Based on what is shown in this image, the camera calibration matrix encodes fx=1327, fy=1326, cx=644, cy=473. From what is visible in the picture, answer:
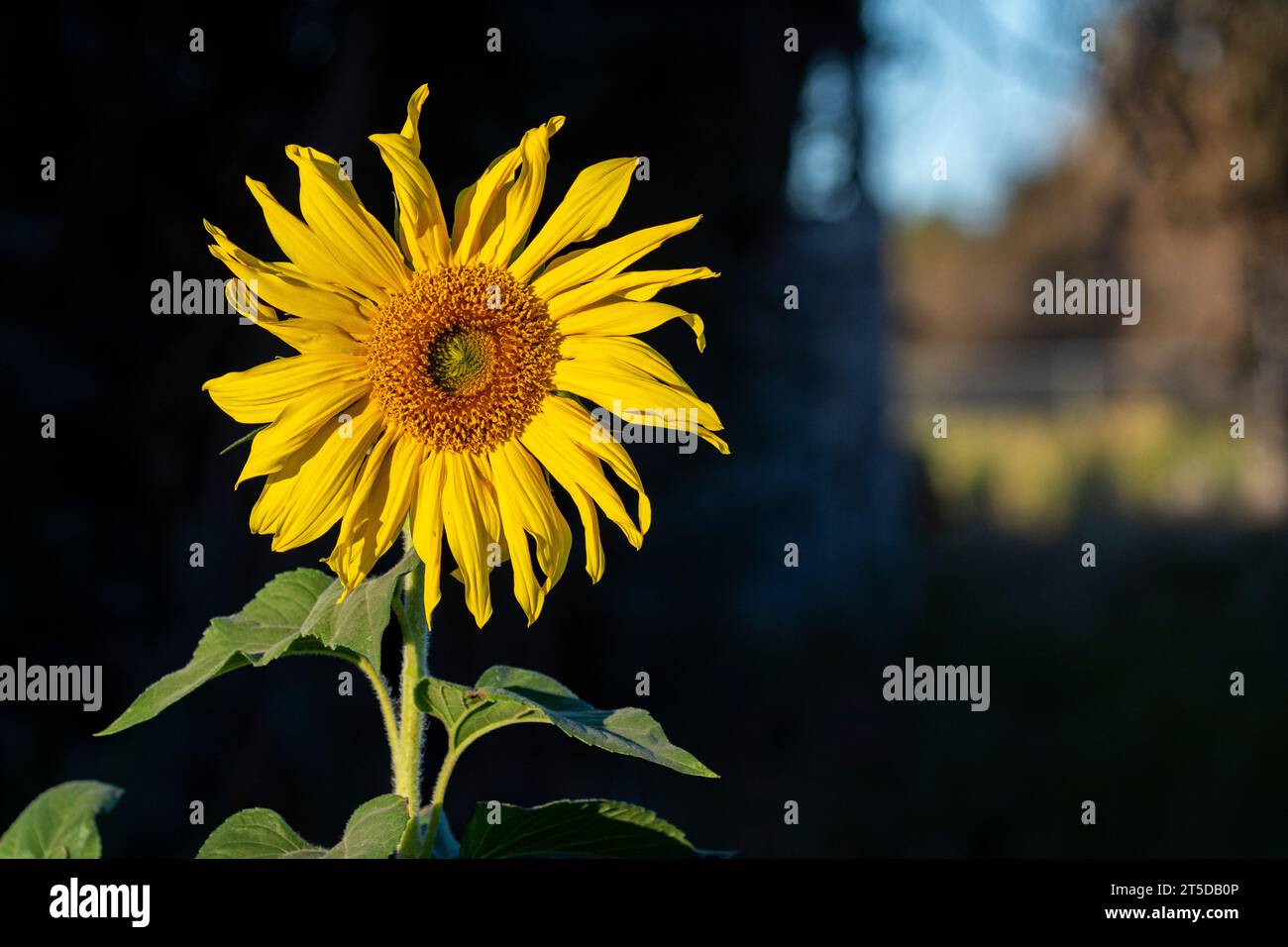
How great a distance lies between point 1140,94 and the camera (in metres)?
5.84

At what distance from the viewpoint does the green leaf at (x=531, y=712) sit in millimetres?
950

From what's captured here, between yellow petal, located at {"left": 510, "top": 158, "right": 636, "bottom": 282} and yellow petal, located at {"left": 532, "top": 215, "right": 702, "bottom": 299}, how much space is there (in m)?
0.02

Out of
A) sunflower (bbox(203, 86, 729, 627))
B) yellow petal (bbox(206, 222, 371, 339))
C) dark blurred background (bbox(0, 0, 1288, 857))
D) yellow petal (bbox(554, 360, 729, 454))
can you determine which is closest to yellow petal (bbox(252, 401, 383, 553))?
sunflower (bbox(203, 86, 729, 627))

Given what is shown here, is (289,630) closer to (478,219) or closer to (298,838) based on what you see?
(298,838)

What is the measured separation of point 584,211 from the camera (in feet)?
3.85

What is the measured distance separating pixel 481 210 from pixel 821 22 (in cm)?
495

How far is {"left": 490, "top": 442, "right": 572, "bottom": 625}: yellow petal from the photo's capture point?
3.92 feet

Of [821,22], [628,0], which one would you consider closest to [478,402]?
[628,0]

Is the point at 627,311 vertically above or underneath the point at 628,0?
underneath

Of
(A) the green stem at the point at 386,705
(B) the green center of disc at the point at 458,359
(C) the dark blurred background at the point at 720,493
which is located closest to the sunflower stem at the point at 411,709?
(A) the green stem at the point at 386,705

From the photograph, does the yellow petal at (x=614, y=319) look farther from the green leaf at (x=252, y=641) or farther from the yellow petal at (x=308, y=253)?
the green leaf at (x=252, y=641)

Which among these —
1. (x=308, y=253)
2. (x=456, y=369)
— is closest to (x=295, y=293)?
(x=308, y=253)

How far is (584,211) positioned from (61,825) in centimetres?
77

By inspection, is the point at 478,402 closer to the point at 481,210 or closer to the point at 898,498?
the point at 481,210
